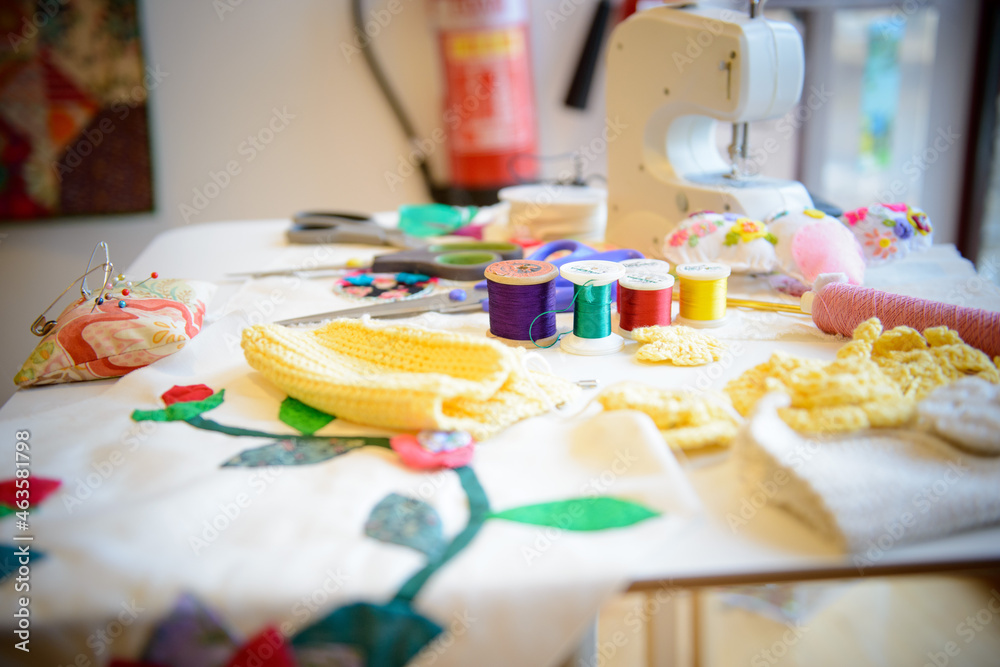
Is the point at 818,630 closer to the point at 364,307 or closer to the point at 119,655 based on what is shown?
the point at 364,307

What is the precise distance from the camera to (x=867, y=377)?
0.92 m

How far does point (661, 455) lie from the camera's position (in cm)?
84

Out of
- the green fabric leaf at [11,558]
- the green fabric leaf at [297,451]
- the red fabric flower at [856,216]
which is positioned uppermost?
the red fabric flower at [856,216]

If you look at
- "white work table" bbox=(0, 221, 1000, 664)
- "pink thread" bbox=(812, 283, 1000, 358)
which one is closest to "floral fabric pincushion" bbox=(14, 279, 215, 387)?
"white work table" bbox=(0, 221, 1000, 664)

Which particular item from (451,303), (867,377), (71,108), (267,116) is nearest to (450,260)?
(451,303)

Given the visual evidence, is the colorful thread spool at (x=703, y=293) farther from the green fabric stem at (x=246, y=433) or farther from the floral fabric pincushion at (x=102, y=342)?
the floral fabric pincushion at (x=102, y=342)

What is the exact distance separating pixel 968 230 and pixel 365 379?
326 cm

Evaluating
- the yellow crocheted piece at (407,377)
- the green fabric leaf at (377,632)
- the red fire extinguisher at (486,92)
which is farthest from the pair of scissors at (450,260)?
the red fire extinguisher at (486,92)

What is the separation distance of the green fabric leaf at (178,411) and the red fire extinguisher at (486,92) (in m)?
1.97

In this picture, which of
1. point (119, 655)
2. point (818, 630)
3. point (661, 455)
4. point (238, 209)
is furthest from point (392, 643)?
point (238, 209)

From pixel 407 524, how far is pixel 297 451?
9.2 inches

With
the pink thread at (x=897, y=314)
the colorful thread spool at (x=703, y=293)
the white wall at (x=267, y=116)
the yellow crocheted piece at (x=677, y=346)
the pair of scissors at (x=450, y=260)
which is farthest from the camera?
the white wall at (x=267, y=116)

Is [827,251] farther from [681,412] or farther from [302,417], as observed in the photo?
[302,417]

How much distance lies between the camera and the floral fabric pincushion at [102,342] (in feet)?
3.83
